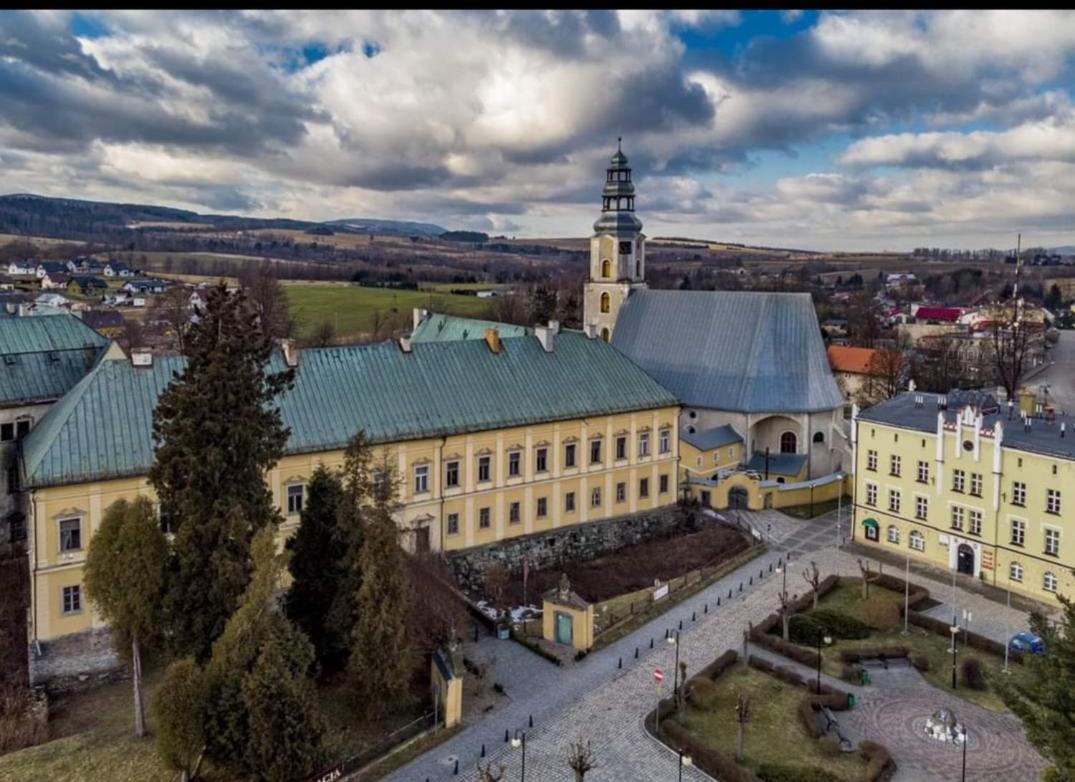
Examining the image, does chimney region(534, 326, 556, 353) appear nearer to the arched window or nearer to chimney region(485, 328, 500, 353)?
chimney region(485, 328, 500, 353)

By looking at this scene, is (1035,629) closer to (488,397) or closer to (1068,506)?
(1068,506)

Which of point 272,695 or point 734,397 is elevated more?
point 734,397

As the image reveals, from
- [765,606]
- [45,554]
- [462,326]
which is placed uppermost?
[462,326]

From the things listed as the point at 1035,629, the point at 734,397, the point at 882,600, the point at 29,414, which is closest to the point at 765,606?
the point at 882,600

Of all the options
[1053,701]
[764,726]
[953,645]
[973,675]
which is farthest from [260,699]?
[953,645]

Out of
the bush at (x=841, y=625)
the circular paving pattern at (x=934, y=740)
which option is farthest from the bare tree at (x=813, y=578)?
the circular paving pattern at (x=934, y=740)

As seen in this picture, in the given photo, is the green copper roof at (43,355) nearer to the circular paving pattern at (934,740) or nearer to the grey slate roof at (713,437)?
the grey slate roof at (713,437)

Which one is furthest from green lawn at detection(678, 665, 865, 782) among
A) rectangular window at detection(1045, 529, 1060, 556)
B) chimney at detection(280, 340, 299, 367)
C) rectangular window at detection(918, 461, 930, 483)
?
chimney at detection(280, 340, 299, 367)

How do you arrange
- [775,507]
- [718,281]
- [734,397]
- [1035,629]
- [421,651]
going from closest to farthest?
1. [1035,629]
2. [421,651]
3. [775,507]
4. [734,397]
5. [718,281]
